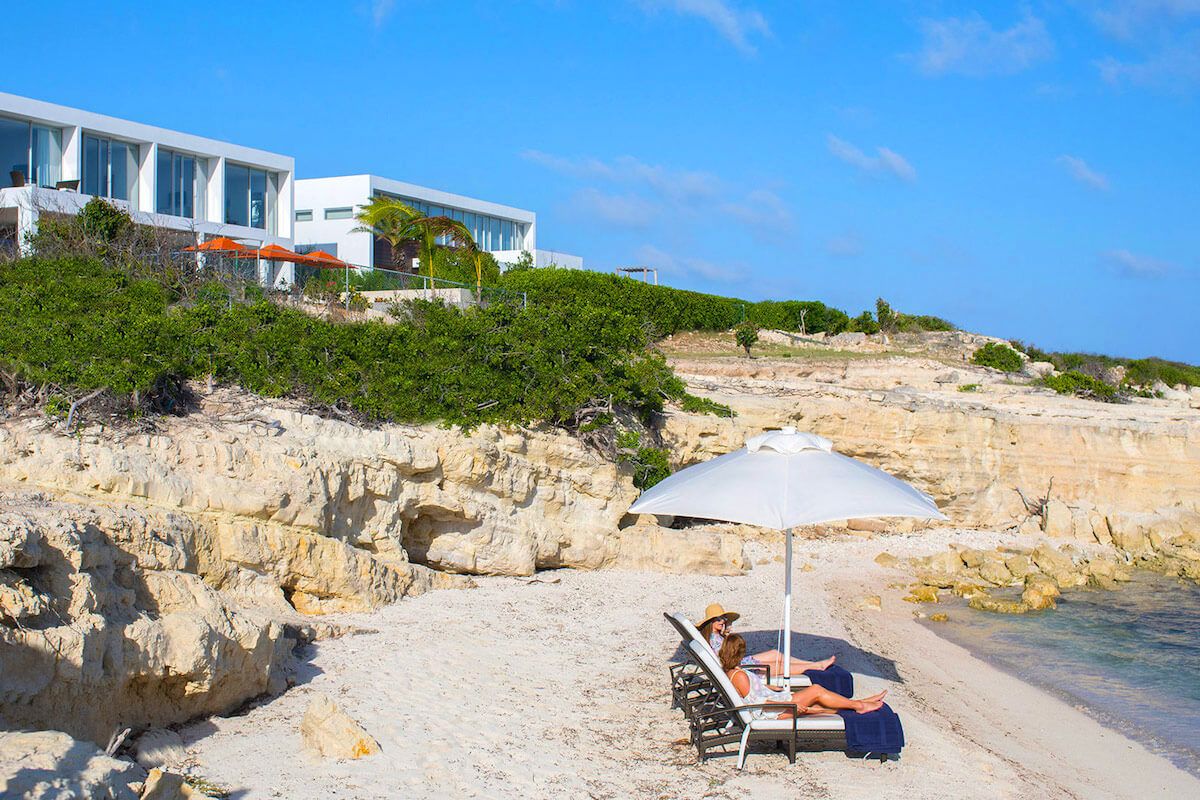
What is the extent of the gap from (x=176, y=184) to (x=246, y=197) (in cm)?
293

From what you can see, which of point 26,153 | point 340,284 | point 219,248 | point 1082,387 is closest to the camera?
point 340,284

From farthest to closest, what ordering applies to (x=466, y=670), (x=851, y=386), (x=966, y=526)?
1. (x=851, y=386)
2. (x=966, y=526)
3. (x=466, y=670)

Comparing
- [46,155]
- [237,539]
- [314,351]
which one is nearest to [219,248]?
[46,155]

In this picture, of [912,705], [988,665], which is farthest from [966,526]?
[912,705]

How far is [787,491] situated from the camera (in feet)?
27.4

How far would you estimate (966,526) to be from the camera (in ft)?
75.6

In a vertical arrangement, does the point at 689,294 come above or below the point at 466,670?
above

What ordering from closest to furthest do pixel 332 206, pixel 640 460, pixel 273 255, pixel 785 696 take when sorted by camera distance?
pixel 785 696 → pixel 640 460 → pixel 273 255 → pixel 332 206

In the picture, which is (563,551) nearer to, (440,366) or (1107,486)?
(440,366)

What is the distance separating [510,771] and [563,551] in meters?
7.97

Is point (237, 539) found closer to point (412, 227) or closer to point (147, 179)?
point (147, 179)

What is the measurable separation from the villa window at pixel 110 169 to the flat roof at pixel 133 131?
452mm

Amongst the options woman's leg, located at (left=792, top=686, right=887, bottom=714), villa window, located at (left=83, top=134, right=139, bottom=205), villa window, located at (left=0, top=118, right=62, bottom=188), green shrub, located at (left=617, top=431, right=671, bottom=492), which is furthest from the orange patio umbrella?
woman's leg, located at (left=792, top=686, right=887, bottom=714)

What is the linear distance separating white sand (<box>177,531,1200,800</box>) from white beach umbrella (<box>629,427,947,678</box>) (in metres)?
1.49
